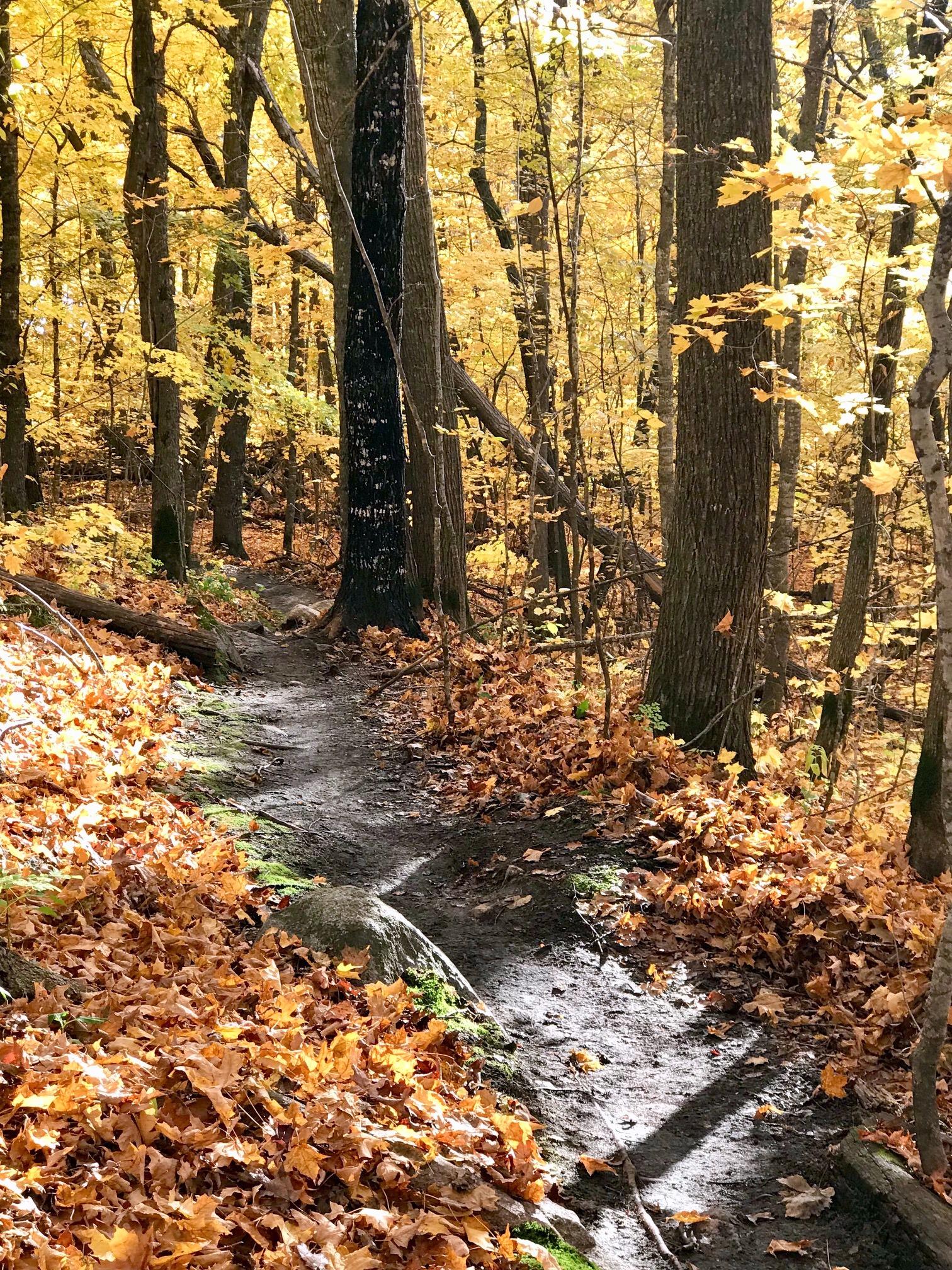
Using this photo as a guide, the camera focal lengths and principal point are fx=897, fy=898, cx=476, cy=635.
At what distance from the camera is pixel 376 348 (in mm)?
9438

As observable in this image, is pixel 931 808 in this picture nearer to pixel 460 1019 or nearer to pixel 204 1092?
pixel 460 1019

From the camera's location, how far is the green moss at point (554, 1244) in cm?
270

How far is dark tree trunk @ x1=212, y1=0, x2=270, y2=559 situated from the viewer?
1320cm

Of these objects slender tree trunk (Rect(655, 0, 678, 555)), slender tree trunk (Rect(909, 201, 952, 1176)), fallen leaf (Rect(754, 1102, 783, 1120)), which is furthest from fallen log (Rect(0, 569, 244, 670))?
slender tree trunk (Rect(909, 201, 952, 1176))

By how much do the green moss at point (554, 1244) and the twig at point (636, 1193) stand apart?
31 cm

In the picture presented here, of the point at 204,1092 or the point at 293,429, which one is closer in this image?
the point at 204,1092

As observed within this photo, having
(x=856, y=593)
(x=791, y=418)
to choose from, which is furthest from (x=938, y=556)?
(x=856, y=593)

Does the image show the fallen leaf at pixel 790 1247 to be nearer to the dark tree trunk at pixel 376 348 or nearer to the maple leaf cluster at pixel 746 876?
the maple leaf cluster at pixel 746 876

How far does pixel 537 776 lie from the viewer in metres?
6.34

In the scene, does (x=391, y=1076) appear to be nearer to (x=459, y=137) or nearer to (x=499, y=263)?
(x=499, y=263)

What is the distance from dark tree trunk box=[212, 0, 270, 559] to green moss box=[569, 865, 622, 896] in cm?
1063

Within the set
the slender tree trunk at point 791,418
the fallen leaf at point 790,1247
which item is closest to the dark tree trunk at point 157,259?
the slender tree trunk at point 791,418

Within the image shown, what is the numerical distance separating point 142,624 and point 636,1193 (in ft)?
21.1

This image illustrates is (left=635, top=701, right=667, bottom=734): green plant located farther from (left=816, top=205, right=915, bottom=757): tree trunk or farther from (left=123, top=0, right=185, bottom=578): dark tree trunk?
(left=123, top=0, right=185, bottom=578): dark tree trunk
